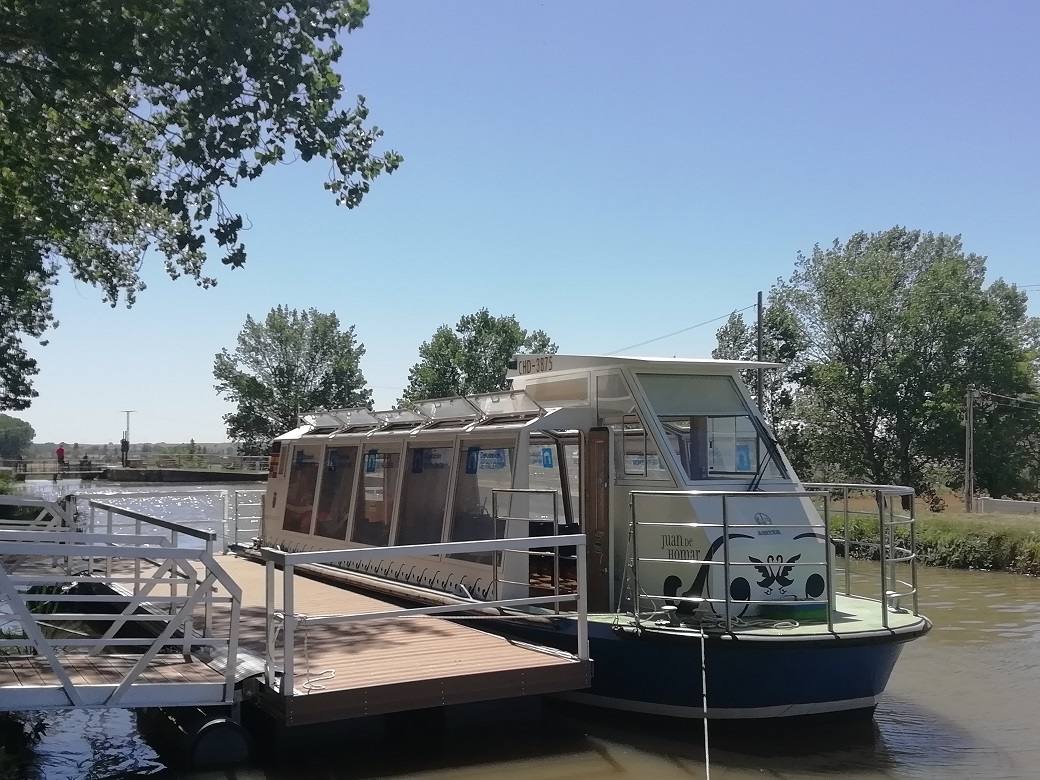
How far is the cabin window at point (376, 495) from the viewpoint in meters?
12.6

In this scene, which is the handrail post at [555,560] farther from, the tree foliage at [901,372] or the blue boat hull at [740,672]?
the tree foliage at [901,372]

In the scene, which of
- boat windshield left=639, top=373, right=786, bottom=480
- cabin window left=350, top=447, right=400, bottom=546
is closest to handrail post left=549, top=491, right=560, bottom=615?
boat windshield left=639, top=373, right=786, bottom=480

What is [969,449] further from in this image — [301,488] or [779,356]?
[301,488]

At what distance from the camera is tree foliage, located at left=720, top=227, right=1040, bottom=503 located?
37906 millimetres

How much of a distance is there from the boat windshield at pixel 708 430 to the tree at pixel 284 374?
57.7m

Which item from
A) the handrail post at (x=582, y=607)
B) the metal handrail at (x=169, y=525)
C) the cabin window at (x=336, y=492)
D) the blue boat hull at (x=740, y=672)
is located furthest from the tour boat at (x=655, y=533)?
the metal handrail at (x=169, y=525)

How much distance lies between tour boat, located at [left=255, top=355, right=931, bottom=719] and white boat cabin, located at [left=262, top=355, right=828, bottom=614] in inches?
0.8

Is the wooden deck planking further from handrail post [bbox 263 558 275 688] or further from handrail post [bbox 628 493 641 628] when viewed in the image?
handrail post [bbox 628 493 641 628]

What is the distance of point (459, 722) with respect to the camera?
945 centimetres

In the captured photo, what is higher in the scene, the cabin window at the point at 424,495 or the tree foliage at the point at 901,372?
the tree foliage at the point at 901,372

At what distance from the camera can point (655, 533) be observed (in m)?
9.45

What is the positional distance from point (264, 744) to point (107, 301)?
12.3 m

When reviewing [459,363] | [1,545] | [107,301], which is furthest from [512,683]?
[459,363]

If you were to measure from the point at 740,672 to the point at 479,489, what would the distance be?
3.53 meters
